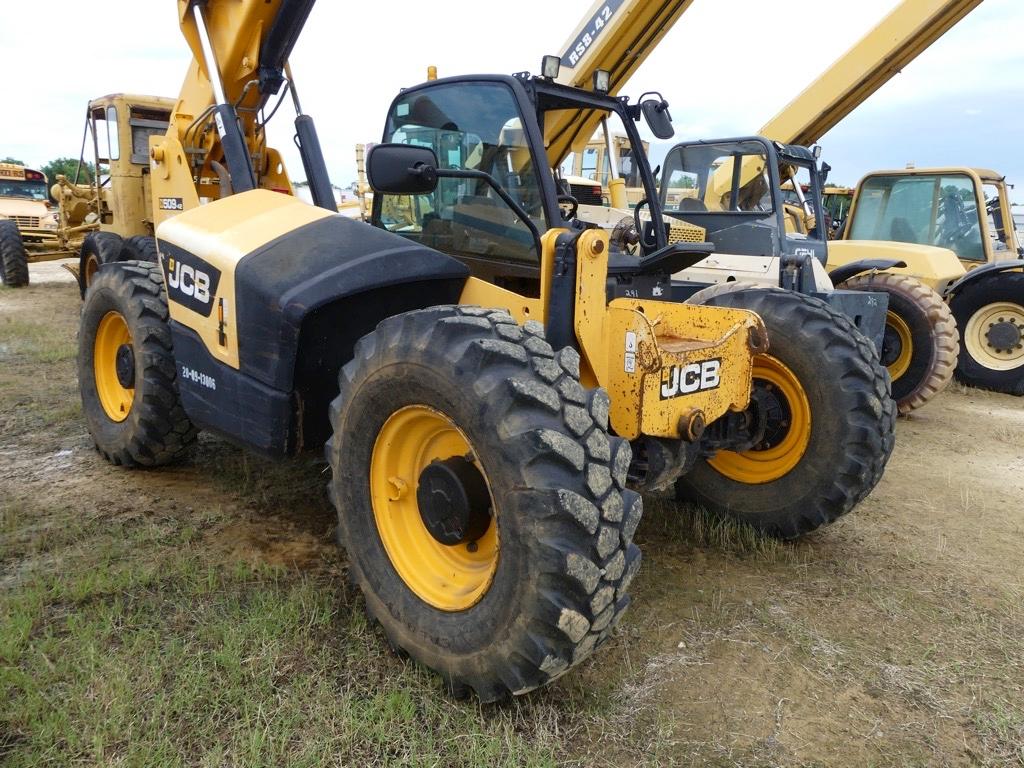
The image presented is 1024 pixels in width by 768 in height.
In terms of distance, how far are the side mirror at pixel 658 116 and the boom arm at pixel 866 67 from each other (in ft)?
19.3

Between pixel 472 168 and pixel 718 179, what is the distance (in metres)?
4.42

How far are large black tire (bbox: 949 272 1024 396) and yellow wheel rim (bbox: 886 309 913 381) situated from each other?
1.71 meters

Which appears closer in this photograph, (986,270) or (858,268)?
(858,268)

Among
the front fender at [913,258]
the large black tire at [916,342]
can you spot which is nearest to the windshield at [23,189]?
the front fender at [913,258]

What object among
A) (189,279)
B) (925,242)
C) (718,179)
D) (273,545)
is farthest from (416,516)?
(925,242)

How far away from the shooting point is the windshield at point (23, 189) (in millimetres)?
16828

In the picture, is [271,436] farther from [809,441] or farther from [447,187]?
[809,441]

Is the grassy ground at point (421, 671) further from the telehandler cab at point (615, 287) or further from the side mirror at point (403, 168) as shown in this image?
the side mirror at point (403, 168)

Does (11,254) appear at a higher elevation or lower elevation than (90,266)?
lower

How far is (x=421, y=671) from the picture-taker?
2.38 meters

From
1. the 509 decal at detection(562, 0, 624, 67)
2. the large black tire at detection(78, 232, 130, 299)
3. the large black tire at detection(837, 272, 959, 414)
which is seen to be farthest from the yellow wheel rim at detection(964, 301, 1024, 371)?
the large black tire at detection(78, 232, 130, 299)

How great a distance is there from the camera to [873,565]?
3461 mm

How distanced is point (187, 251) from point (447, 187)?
118cm

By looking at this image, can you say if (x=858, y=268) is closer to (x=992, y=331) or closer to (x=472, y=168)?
(x=992, y=331)
